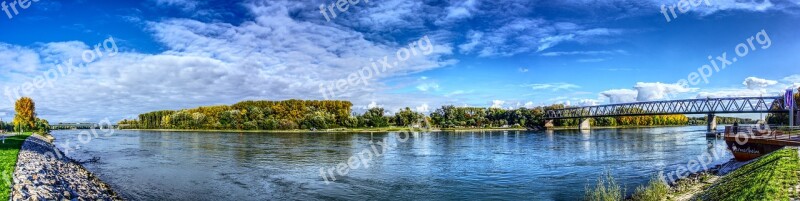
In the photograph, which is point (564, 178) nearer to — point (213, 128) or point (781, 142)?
point (781, 142)

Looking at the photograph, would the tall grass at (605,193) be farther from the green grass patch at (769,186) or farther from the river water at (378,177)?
the green grass patch at (769,186)

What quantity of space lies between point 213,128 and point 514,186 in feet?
575

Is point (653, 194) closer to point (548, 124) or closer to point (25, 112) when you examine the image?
point (25, 112)

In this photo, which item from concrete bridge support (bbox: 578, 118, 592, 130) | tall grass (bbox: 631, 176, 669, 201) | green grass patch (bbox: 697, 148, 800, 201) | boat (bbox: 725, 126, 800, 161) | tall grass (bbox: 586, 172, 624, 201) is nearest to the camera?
green grass patch (bbox: 697, 148, 800, 201)

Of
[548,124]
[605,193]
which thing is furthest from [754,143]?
[548,124]

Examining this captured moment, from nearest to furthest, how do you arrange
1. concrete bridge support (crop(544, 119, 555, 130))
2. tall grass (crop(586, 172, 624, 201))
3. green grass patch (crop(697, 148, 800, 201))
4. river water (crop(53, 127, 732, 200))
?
green grass patch (crop(697, 148, 800, 201))
tall grass (crop(586, 172, 624, 201))
river water (crop(53, 127, 732, 200))
concrete bridge support (crop(544, 119, 555, 130))

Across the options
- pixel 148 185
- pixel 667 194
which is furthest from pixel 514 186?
pixel 148 185

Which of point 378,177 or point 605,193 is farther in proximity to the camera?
point 378,177

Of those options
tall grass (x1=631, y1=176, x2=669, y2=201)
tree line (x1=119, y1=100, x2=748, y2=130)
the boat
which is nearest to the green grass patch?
tall grass (x1=631, y1=176, x2=669, y2=201)

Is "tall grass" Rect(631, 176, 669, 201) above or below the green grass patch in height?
below

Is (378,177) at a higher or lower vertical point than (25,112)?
lower

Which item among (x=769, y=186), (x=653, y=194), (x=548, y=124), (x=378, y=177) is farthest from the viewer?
(x=548, y=124)

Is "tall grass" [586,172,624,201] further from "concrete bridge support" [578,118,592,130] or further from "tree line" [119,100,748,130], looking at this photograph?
"concrete bridge support" [578,118,592,130]

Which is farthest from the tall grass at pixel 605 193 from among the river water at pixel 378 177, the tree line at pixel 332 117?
the tree line at pixel 332 117
